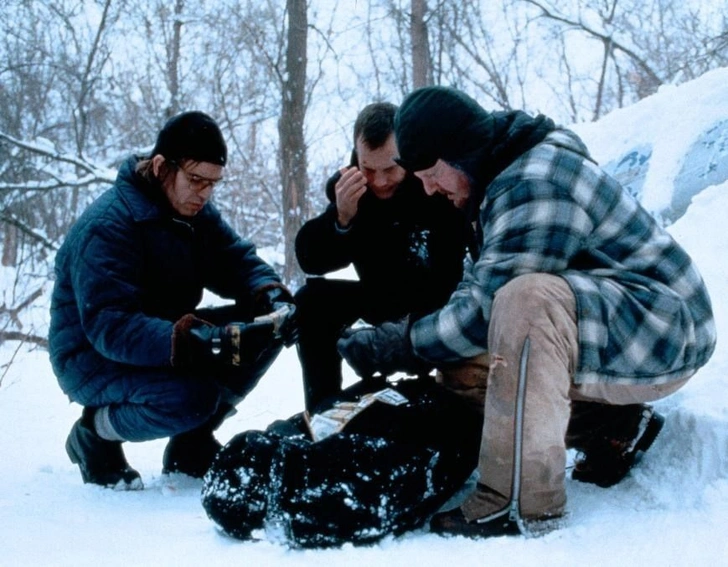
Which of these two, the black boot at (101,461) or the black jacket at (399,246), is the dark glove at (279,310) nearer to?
the black jacket at (399,246)

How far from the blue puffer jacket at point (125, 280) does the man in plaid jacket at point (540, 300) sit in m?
0.93

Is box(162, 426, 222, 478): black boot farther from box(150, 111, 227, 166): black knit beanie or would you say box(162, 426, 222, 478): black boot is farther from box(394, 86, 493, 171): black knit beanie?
box(394, 86, 493, 171): black knit beanie

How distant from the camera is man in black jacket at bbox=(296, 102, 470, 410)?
2430 millimetres

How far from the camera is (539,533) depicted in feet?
5.44

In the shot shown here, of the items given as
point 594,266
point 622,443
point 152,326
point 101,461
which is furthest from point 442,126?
point 101,461

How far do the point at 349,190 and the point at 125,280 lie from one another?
30.1 inches

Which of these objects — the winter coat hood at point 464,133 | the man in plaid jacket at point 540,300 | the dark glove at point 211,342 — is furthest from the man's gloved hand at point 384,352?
the winter coat hood at point 464,133

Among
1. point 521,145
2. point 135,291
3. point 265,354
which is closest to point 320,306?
point 265,354

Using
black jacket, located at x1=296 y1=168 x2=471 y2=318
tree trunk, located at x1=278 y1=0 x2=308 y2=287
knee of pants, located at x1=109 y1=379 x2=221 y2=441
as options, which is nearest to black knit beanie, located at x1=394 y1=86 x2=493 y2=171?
black jacket, located at x1=296 y1=168 x2=471 y2=318

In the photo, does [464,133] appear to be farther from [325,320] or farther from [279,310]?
[279,310]

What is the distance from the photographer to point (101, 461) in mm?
2514

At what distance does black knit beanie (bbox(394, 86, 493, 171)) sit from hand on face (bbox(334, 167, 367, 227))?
1.97 feet

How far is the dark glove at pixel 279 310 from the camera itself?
2.46 metres

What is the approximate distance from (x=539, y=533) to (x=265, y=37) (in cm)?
848
